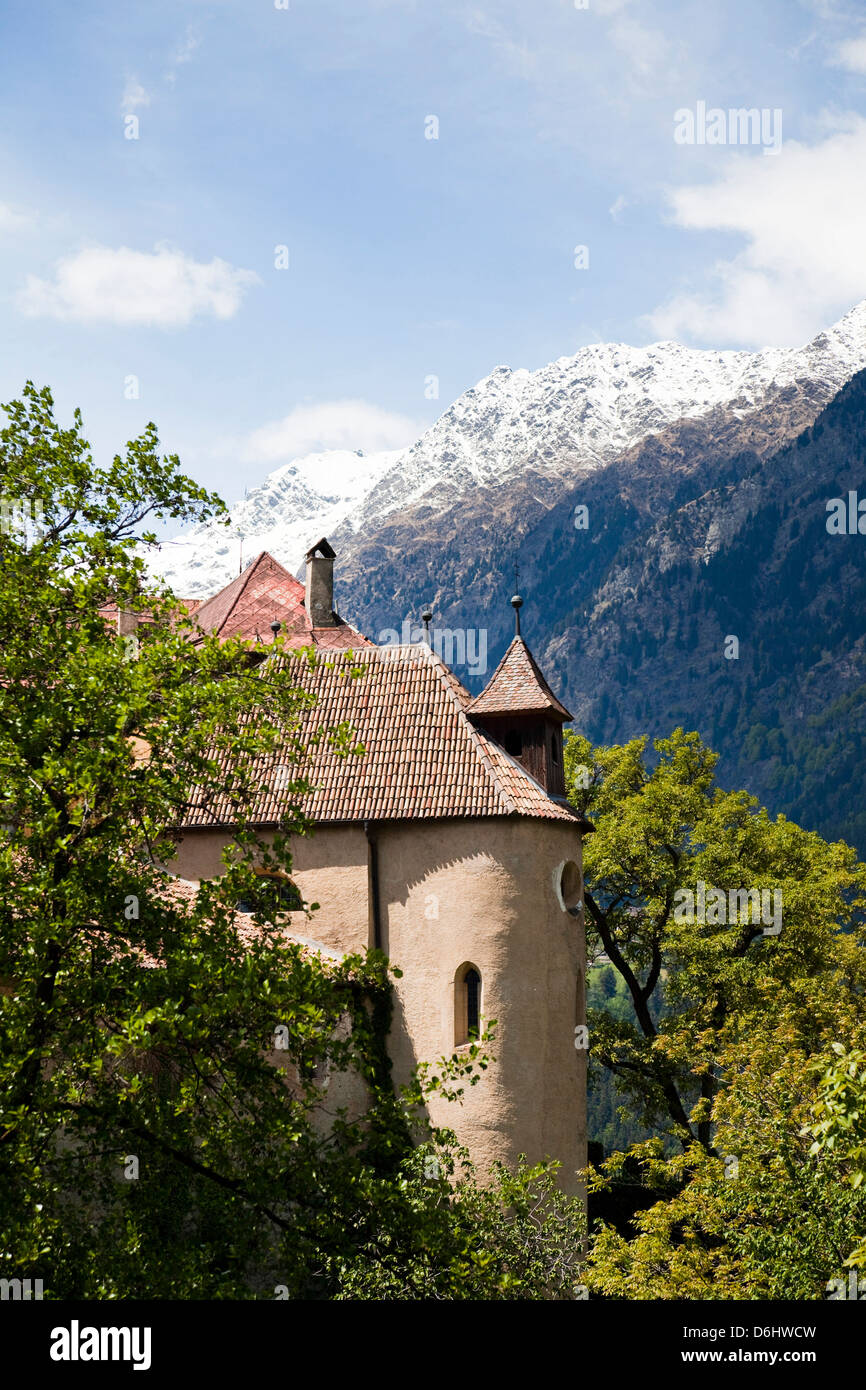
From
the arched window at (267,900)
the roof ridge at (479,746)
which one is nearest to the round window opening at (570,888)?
the roof ridge at (479,746)

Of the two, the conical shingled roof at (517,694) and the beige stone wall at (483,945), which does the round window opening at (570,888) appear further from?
the conical shingled roof at (517,694)

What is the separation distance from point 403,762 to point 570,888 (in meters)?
5.25

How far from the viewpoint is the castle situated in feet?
111

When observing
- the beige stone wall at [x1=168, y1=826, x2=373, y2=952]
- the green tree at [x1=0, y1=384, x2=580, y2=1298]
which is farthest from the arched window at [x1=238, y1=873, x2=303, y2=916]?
the beige stone wall at [x1=168, y1=826, x2=373, y2=952]

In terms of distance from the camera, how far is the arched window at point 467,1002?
34.1m

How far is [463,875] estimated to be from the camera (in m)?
34.6

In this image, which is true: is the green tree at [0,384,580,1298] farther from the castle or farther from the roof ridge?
the roof ridge

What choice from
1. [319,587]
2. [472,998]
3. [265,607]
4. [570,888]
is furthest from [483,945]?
[265,607]

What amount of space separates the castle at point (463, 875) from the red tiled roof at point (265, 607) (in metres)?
7.74

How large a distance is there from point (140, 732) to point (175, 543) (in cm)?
405

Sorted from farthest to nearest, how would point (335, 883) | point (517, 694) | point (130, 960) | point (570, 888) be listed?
point (517, 694) → point (570, 888) → point (335, 883) → point (130, 960)

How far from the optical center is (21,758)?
1795 centimetres

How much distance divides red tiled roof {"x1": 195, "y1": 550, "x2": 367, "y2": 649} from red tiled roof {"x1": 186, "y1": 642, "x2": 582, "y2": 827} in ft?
21.7

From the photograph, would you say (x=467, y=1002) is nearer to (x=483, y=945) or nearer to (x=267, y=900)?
(x=483, y=945)
